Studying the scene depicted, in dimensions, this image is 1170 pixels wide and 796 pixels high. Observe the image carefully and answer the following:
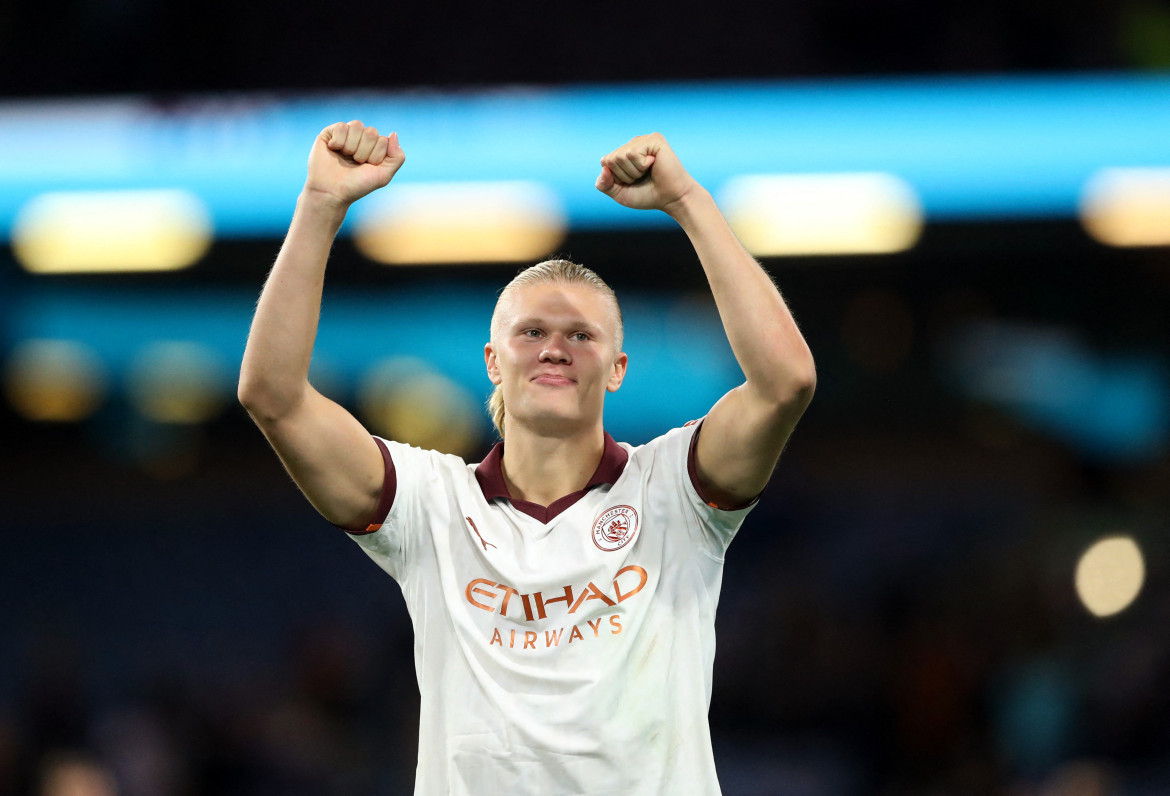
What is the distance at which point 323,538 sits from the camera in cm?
706

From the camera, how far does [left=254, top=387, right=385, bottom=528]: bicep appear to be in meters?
2.39

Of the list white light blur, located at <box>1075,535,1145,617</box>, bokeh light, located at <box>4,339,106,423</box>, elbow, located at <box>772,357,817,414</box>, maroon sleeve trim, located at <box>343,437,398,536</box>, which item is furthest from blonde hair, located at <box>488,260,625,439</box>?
bokeh light, located at <box>4,339,106,423</box>

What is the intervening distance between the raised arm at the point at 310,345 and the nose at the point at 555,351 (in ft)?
1.40

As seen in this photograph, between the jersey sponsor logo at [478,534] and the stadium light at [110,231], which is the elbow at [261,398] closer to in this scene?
the jersey sponsor logo at [478,534]

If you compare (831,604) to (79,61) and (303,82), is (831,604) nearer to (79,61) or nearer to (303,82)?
(303,82)

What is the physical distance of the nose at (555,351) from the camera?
2598 millimetres

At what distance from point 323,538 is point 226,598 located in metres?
0.69

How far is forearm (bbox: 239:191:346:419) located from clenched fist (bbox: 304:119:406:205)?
0.11 feet

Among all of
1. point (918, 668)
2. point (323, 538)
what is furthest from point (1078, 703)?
point (323, 538)

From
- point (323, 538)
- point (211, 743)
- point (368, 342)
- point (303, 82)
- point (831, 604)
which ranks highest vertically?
point (303, 82)

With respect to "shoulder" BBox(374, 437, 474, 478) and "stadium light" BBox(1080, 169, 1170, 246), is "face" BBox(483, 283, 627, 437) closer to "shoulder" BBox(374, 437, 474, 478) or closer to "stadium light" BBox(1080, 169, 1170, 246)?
"shoulder" BBox(374, 437, 474, 478)

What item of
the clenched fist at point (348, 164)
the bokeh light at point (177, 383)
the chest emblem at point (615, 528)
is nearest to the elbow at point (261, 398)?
the clenched fist at point (348, 164)

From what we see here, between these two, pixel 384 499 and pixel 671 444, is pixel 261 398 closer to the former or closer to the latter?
pixel 384 499

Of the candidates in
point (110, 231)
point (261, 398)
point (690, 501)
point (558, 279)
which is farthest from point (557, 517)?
point (110, 231)
